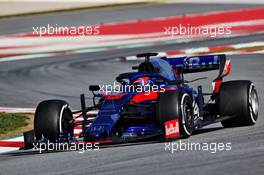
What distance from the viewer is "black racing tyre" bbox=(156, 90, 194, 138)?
1176 cm

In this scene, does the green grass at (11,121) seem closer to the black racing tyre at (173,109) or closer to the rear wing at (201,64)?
the rear wing at (201,64)

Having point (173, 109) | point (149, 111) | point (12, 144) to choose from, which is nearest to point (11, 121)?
point (12, 144)

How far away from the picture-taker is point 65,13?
42969 millimetres

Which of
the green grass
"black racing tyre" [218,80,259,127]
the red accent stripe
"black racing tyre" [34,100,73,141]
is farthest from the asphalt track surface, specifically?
the green grass

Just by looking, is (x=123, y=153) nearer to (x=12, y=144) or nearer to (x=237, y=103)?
(x=237, y=103)

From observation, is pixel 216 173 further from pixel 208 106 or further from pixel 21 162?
pixel 208 106

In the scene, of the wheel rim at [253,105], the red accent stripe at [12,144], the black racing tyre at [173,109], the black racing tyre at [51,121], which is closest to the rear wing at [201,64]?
the wheel rim at [253,105]

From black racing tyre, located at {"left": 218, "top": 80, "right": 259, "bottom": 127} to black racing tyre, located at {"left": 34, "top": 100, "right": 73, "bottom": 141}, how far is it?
2.40m

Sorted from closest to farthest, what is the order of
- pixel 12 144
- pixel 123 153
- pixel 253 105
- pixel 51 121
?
pixel 123 153 → pixel 51 121 → pixel 253 105 → pixel 12 144

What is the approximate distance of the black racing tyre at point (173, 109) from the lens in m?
11.8

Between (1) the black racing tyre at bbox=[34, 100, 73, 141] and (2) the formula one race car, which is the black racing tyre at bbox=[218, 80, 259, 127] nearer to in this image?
(2) the formula one race car

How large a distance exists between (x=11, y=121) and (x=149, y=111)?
4323 mm

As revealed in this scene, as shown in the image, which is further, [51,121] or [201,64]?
[201,64]

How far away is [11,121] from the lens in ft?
52.2
